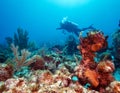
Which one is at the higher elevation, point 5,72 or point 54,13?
point 54,13

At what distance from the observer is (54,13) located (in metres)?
138

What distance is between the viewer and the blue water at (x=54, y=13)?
360 ft

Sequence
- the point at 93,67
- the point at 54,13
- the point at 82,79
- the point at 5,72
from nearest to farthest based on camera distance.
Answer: the point at 82,79
the point at 93,67
the point at 5,72
the point at 54,13

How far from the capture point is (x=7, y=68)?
194 inches

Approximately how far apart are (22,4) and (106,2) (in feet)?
158

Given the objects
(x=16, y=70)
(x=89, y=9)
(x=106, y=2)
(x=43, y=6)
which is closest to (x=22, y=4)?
(x=43, y=6)

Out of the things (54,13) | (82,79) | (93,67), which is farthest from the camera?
(54,13)

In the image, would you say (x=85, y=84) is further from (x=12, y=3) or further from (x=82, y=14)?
(x=82, y=14)

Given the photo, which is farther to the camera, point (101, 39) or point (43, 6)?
point (43, 6)

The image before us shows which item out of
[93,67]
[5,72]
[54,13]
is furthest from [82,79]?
[54,13]

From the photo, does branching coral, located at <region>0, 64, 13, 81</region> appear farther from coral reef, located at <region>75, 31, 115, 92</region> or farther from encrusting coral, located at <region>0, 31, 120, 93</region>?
coral reef, located at <region>75, 31, 115, 92</region>

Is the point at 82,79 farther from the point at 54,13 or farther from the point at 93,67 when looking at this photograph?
the point at 54,13

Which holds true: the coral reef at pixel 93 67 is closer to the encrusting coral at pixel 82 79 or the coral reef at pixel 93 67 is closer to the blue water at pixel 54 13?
the encrusting coral at pixel 82 79

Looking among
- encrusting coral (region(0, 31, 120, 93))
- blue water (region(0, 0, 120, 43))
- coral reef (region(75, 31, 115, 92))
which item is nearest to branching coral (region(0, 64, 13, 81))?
encrusting coral (region(0, 31, 120, 93))
